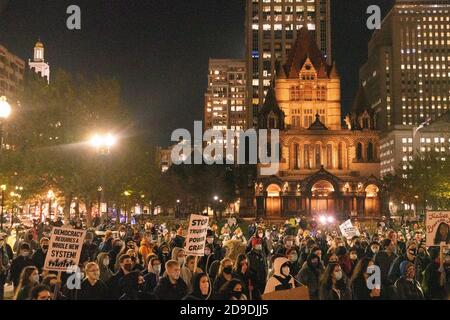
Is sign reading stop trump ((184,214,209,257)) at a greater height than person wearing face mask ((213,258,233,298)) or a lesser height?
greater

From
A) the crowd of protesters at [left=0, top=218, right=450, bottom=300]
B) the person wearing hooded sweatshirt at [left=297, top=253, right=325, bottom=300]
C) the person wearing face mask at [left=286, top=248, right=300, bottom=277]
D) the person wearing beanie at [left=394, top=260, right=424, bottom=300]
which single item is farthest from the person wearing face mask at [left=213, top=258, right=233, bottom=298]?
the person wearing face mask at [left=286, top=248, right=300, bottom=277]

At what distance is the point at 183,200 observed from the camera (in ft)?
335

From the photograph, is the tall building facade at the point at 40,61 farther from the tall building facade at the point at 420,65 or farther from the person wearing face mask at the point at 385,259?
the person wearing face mask at the point at 385,259

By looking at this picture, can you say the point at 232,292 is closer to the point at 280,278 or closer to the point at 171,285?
the point at 171,285

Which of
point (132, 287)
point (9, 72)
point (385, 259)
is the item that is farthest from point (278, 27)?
point (132, 287)

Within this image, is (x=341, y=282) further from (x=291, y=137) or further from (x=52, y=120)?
(x=291, y=137)

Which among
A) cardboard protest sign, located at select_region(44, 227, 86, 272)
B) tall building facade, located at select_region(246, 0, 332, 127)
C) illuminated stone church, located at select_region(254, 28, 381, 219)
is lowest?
cardboard protest sign, located at select_region(44, 227, 86, 272)

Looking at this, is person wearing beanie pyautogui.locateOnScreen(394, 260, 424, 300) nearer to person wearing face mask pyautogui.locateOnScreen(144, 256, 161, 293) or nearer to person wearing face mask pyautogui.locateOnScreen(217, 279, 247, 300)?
person wearing face mask pyautogui.locateOnScreen(217, 279, 247, 300)

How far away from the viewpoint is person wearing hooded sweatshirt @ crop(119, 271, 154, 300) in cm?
1142

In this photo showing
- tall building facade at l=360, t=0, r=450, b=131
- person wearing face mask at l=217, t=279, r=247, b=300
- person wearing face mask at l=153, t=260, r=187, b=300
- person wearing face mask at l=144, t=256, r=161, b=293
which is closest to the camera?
person wearing face mask at l=217, t=279, r=247, b=300

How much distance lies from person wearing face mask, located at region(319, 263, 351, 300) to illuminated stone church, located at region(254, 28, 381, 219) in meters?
63.7
